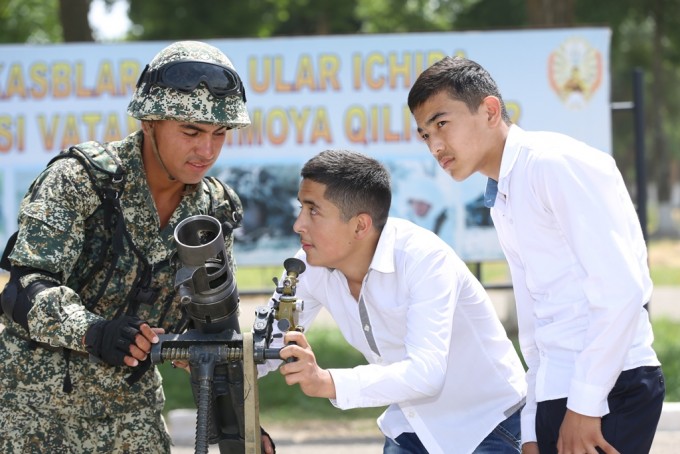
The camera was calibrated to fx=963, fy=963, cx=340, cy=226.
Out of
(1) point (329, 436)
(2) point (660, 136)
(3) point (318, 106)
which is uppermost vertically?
(3) point (318, 106)

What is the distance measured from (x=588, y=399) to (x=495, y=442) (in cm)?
66

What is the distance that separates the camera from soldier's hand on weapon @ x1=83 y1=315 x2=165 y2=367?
2.70m

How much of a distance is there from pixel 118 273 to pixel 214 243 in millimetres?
757

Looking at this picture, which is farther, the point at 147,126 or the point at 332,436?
the point at 332,436

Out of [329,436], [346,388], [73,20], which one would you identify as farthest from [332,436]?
[73,20]

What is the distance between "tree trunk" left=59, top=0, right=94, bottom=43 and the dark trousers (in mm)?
9804

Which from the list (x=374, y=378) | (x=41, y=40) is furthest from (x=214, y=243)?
(x=41, y=40)

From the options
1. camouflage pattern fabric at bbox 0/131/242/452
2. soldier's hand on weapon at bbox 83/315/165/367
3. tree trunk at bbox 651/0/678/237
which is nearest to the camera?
soldier's hand on weapon at bbox 83/315/165/367

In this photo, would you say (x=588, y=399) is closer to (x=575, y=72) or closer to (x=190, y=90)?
(x=190, y=90)

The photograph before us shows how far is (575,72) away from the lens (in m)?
7.65

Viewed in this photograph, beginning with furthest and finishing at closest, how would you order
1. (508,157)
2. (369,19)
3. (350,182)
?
(369,19)
(350,182)
(508,157)

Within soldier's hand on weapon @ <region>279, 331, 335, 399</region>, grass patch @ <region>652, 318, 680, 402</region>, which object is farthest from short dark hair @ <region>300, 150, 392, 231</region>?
grass patch @ <region>652, 318, 680, 402</region>

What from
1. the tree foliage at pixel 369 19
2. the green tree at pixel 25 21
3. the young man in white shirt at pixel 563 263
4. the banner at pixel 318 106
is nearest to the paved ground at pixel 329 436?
the banner at pixel 318 106

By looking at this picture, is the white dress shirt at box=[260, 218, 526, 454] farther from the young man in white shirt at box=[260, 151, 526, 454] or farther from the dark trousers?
the dark trousers
